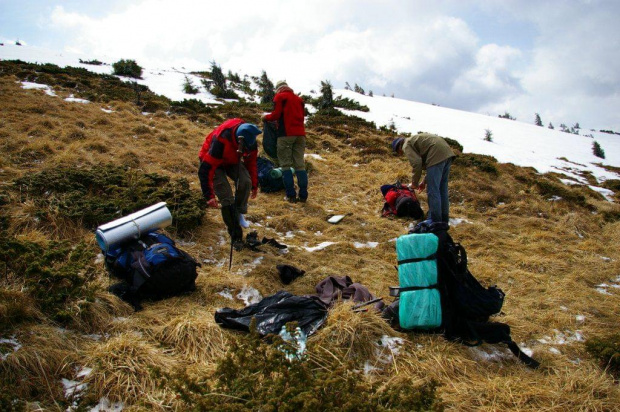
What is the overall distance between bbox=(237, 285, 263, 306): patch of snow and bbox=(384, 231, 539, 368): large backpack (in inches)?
55.1

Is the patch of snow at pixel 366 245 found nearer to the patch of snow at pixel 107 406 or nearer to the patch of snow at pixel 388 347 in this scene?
the patch of snow at pixel 388 347

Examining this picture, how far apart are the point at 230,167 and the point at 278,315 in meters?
2.48

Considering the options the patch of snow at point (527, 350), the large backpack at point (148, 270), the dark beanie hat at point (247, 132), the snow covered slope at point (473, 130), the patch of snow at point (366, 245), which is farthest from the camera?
the snow covered slope at point (473, 130)

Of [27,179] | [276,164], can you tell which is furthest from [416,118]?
[27,179]

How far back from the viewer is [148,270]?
126 inches

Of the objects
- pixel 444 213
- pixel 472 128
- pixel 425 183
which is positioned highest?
pixel 472 128

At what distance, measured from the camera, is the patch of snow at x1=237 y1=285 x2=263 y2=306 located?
3.56 meters

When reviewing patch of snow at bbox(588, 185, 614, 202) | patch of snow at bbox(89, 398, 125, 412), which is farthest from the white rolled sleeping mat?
patch of snow at bbox(588, 185, 614, 202)

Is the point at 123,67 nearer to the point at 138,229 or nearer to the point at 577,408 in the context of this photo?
the point at 138,229

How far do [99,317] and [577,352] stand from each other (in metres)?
4.31

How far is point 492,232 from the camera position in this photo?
20.8 ft

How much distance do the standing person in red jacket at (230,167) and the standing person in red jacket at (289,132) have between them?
2.03 meters

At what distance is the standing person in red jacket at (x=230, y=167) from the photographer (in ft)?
13.8

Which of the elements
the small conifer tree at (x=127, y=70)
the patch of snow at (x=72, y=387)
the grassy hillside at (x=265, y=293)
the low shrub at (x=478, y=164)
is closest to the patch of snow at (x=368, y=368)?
the grassy hillside at (x=265, y=293)
